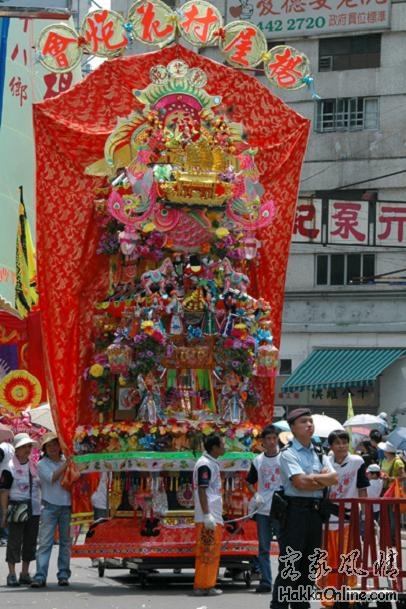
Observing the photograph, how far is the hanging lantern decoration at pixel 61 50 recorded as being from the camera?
17.7m

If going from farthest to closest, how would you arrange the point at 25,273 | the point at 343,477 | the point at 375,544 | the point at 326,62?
the point at 326,62, the point at 25,273, the point at 343,477, the point at 375,544

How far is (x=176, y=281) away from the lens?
55.8 ft

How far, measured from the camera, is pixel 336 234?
35.1m

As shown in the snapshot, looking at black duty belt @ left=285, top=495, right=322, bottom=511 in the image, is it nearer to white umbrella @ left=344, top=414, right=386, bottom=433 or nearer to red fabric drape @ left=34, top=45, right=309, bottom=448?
red fabric drape @ left=34, top=45, right=309, bottom=448

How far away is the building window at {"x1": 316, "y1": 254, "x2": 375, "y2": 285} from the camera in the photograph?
42188 mm

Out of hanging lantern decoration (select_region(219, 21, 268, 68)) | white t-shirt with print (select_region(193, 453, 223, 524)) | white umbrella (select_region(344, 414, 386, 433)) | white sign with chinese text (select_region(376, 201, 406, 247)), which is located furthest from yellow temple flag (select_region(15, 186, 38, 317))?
white t-shirt with print (select_region(193, 453, 223, 524))

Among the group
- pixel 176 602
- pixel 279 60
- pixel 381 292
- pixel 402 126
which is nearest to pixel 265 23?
pixel 402 126

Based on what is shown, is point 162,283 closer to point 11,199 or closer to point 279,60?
point 279,60

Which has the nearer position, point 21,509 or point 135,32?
point 21,509

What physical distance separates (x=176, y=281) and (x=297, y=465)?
17.3 ft

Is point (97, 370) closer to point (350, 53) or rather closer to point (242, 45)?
point (242, 45)

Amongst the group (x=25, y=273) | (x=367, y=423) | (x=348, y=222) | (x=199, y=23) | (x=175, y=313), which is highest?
(x=348, y=222)

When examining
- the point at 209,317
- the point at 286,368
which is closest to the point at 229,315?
the point at 209,317

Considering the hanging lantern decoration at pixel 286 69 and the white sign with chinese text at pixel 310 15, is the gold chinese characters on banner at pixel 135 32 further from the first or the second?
the white sign with chinese text at pixel 310 15
